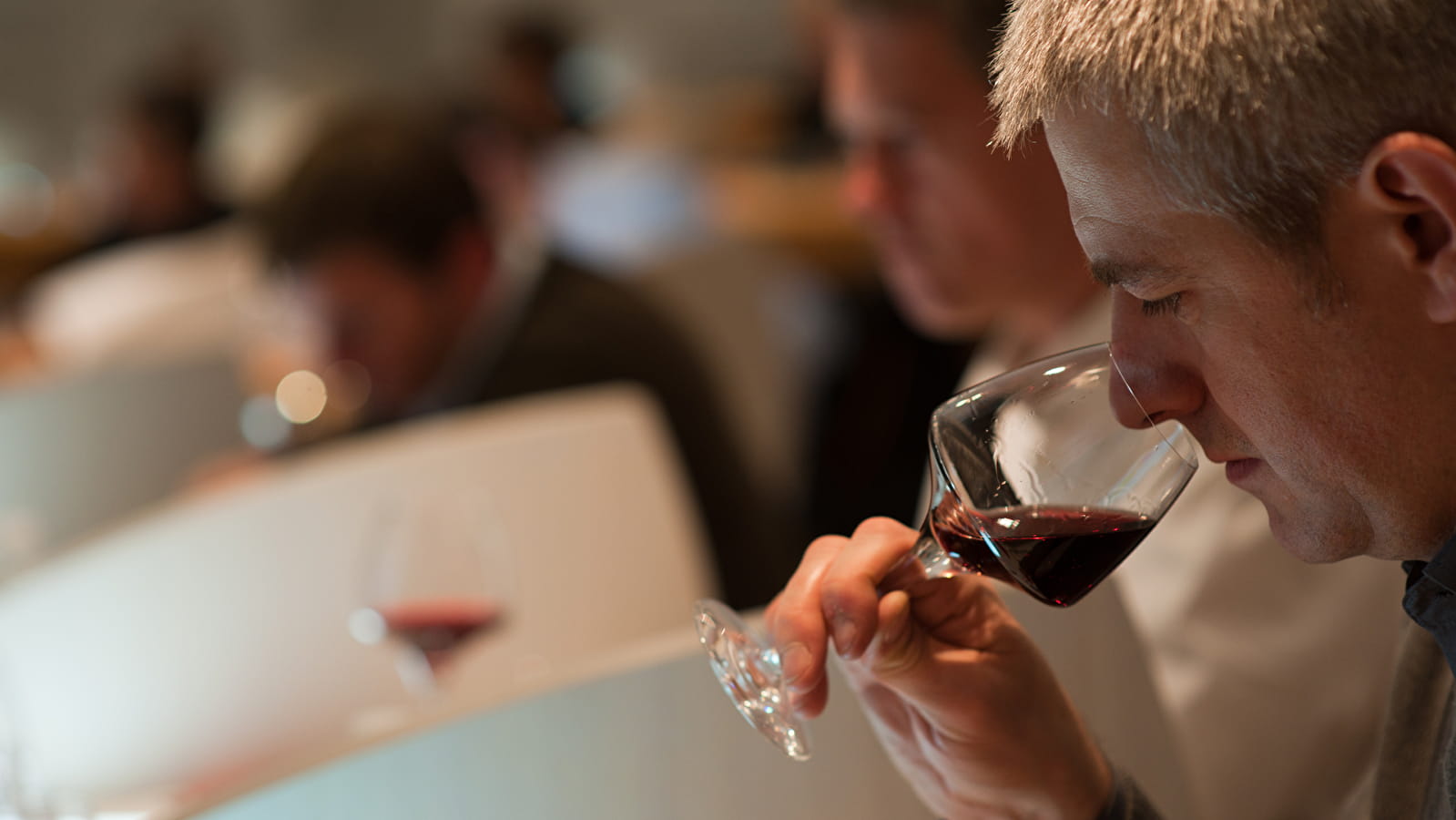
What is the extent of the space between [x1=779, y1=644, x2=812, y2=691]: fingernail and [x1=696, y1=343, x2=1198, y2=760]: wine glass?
9 centimetres

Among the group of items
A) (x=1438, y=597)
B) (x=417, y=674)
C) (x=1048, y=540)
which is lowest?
(x=1438, y=597)

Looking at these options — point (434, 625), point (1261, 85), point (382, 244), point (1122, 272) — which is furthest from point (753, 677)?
point (382, 244)

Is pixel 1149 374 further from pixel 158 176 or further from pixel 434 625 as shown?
pixel 158 176

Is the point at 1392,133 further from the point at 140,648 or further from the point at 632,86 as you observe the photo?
the point at 632,86

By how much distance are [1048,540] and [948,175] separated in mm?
1011

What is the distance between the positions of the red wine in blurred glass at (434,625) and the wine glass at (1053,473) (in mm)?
759

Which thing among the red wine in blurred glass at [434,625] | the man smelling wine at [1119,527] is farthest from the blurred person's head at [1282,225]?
the red wine in blurred glass at [434,625]

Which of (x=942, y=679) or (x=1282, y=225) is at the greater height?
(x=1282, y=225)

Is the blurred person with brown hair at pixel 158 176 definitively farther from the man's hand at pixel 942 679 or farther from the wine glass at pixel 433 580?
the man's hand at pixel 942 679

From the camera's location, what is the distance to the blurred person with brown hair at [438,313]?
7.87 ft

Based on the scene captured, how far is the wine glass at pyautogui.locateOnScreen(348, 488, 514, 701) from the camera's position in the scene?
4.69 feet

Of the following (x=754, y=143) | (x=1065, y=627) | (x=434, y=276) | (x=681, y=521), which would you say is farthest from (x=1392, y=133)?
(x=754, y=143)

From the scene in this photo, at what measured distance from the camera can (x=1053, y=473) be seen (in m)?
0.74

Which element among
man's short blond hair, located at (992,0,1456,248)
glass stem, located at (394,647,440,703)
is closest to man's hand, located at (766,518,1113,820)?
man's short blond hair, located at (992,0,1456,248)
